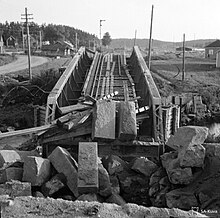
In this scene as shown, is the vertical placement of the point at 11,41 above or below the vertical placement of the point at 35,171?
above

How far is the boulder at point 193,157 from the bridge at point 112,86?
3285 millimetres

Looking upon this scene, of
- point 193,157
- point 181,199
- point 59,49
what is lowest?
point 181,199

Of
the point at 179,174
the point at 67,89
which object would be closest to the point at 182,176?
the point at 179,174

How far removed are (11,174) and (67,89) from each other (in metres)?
8.59

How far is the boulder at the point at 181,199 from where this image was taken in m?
6.61

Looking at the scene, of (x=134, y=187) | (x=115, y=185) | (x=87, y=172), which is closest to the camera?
(x=87, y=172)

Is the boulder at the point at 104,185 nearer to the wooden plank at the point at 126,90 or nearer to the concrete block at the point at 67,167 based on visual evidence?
the concrete block at the point at 67,167

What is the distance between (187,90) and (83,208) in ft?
73.5

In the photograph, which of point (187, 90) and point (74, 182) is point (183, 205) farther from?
point (187, 90)

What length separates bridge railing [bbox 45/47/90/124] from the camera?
36.1 ft

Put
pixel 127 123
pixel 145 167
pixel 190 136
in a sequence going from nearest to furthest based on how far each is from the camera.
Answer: pixel 190 136 → pixel 145 167 → pixel 127 123

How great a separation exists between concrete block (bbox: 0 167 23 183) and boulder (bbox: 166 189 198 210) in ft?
10.3

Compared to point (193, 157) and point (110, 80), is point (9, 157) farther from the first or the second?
point (110, 80)

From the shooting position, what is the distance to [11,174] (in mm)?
7047
